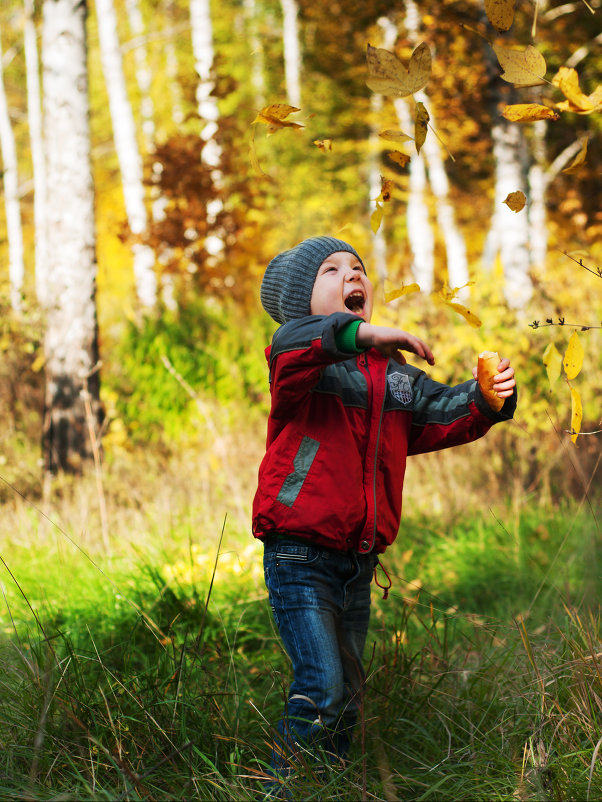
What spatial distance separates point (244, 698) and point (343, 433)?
3.13 feet

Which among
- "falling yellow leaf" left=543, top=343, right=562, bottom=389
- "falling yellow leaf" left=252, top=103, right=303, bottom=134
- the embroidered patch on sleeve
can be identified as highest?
"falling yellow leaf" left=252, top=103, right=303, bottom=134

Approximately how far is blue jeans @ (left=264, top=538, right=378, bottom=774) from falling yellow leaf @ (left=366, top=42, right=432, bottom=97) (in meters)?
1.07

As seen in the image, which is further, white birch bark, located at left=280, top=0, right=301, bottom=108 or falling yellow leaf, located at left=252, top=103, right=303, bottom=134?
white birch bark, located at left=280, top=0, right=301, bottom=108

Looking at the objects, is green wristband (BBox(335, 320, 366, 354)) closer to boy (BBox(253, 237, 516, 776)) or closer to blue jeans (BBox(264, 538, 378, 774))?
boy (BBox(253, 237, 516, 776))

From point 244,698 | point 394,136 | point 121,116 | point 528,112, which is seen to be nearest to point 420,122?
point 394,136

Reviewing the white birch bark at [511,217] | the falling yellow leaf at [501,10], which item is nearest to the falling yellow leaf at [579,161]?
the falling yellow leaf at [501,10]

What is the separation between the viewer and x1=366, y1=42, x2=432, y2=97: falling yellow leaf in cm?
157

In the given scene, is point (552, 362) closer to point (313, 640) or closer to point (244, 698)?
point (313, 640)

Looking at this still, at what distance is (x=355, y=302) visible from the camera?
2.12 m

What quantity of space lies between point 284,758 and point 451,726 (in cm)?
54

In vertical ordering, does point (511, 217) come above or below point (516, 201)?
above

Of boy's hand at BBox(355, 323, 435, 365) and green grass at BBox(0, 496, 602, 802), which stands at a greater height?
boy's hand at BBox(355, 323, 435, 365)

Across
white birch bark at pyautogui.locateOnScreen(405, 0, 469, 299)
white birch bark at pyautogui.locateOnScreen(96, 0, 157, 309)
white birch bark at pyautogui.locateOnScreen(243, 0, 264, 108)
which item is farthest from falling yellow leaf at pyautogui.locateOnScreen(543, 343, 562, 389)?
white birch bark at pyautogui.locateOnScreen(243, 0, 264, 108)

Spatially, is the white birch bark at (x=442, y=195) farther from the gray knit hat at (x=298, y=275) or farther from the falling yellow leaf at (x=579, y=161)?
the falling yellow leaf at (x=579, y=161)
